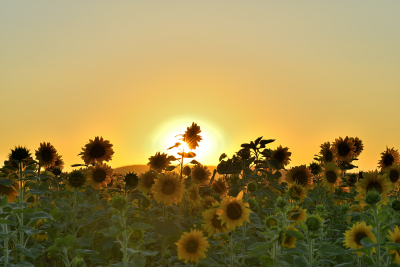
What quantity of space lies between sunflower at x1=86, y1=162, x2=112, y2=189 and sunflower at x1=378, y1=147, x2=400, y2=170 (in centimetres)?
678

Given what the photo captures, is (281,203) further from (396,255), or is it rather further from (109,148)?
(109,148)

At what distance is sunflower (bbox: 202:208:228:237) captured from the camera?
15.4 ft

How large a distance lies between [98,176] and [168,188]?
1933mm

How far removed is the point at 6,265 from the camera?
3947mm

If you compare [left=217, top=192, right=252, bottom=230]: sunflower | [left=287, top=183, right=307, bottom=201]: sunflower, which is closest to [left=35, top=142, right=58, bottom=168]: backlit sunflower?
[left=217, top=192, right=252, bottom=230]: sunflower

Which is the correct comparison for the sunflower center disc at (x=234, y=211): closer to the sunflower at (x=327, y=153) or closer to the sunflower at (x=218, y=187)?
the sunflower at (x=218, y=187)

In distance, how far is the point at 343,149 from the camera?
31.7 feet

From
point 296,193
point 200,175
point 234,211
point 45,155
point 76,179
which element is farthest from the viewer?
point 200,175

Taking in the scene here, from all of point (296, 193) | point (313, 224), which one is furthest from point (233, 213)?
point (296, 193)

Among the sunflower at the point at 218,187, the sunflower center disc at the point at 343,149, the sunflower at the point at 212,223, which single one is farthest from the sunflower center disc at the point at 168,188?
the sunflower center disc at the point at 343,149

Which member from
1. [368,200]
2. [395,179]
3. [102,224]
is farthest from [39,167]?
[395,179]

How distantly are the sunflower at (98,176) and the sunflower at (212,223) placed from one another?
8.92 ft

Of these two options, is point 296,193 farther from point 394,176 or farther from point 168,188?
point 394,176

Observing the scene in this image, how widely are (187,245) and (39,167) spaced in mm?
3986
